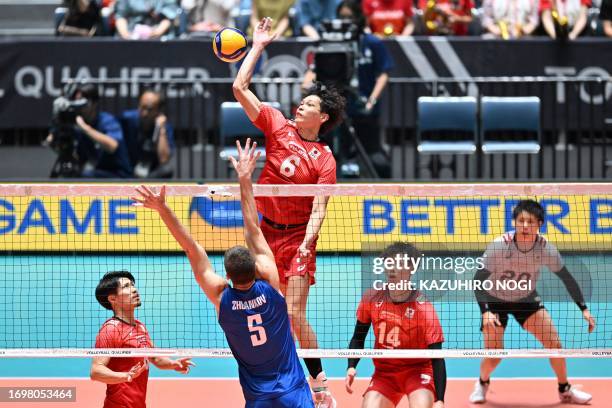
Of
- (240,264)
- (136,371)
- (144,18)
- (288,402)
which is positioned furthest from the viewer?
(144,18)

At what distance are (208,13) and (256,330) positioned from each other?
1071 centimetres

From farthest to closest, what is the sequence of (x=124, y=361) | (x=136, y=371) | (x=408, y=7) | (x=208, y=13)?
(x=208, y=13) → (x=408, y=7) → (x=124, y=361) → (x=136, y=371)

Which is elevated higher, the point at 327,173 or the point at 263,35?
the point at 263,35

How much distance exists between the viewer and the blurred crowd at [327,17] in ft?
54.4

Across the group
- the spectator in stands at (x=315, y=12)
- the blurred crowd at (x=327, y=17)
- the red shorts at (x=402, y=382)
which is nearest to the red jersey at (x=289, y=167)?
the red shorts at (x=402, y=382)

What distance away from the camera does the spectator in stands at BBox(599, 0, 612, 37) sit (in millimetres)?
16250

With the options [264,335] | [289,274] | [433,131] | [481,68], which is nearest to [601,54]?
[481,68]

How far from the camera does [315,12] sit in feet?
55.4

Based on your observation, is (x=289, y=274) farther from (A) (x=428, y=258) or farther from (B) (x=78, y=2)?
(B) (x=78, y=2)

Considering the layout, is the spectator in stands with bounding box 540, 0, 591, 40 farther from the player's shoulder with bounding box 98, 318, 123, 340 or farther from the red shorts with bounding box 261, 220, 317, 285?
the player's shoulder with bounding box 98, 318, 123, 340

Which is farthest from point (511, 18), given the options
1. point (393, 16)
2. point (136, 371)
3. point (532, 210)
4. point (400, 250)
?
point (136, 371)

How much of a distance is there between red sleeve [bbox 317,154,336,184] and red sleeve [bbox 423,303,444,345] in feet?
4.53

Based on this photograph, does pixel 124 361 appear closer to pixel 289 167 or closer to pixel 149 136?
pixel 289 167

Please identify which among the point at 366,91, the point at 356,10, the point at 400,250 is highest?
the point at 356,10
